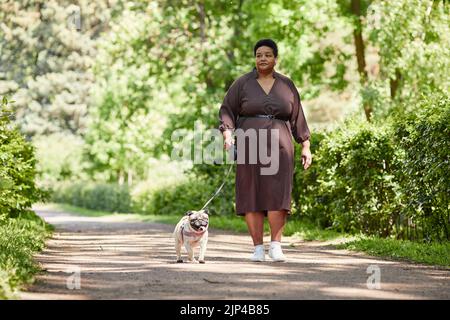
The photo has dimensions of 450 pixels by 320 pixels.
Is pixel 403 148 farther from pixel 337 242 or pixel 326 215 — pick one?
pixel 326 215

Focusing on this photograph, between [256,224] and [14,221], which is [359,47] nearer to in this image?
[14,221]

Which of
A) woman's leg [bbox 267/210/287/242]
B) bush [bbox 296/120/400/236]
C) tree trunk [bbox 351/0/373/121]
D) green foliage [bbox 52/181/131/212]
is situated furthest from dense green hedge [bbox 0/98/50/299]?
green foliage [bbox 52/181/131/212]

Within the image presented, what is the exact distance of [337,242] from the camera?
1337cm

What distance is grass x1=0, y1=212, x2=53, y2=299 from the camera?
6.88m

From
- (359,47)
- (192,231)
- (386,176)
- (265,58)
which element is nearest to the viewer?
(192,231)

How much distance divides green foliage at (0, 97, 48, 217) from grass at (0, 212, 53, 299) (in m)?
0.35

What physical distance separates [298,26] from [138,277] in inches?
650

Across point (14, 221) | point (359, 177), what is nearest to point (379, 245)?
point (359, 177)

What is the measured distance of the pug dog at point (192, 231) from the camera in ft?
30.5

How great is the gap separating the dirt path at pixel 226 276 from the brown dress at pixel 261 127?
67 centimetres

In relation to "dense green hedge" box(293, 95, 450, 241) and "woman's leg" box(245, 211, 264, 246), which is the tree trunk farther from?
"woman's leg" box(245, 211, 264, 246)

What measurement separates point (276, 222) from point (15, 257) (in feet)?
9.30

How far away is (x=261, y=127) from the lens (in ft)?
32.3

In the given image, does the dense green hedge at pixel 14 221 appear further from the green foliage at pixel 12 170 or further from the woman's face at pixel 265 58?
the woman's face at pixel 265 58
